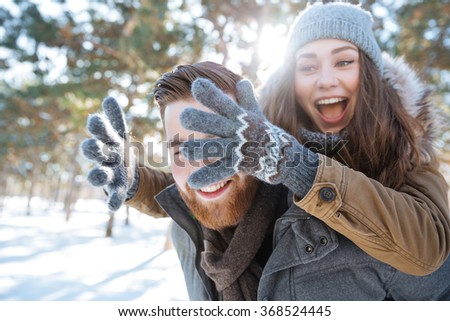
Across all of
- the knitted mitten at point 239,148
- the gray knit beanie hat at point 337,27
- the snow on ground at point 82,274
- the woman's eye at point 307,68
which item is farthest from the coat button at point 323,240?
the snow on ground at point 82,274

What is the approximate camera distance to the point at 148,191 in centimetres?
179

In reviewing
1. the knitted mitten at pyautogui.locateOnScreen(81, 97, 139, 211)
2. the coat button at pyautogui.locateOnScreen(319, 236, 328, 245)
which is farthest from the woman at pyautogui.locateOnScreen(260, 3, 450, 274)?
the knitted mitten at pyautogui.locateOnScreen(81, 97, 139, 211)

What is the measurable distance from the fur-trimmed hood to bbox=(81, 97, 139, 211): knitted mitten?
1.26 m

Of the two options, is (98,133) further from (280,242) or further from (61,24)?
(61,24)

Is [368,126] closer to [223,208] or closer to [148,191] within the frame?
[223,208]

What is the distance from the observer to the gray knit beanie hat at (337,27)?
1.57m

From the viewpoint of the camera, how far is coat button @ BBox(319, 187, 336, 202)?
0.97 m

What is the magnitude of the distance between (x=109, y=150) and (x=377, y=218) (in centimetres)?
97

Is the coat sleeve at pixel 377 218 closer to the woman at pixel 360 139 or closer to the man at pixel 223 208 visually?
the woman at pixel 360 139

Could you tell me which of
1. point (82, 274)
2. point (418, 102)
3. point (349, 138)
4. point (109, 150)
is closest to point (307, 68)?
point (349, 138)
